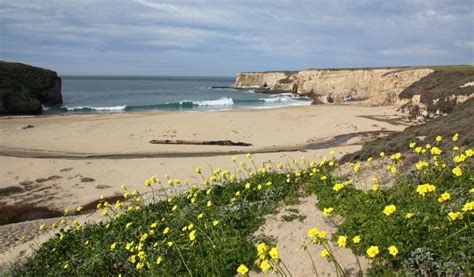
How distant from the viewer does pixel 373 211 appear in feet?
14.7

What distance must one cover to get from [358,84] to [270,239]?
1910 inches

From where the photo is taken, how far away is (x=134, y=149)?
18734mm

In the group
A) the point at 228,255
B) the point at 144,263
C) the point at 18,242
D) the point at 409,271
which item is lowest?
the point at 18,242

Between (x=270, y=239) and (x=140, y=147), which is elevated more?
(x=270, y=239)

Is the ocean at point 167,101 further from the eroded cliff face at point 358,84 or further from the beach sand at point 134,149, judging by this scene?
the beach sand at point 134,149

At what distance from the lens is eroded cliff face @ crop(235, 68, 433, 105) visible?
134 ft

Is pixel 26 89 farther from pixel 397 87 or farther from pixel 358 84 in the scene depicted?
pixel 397 87

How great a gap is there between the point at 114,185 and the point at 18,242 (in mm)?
4585

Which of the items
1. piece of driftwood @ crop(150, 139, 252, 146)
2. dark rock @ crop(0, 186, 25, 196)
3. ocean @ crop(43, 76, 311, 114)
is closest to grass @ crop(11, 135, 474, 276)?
dark rock @ crop(0, 186, 25, 196)

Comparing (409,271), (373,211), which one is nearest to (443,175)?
(373,211)

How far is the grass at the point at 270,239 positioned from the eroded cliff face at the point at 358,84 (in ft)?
123

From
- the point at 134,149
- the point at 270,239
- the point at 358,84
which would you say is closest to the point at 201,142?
the point at 134,149

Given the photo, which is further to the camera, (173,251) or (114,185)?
(114,185)

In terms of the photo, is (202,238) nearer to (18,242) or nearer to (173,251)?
(173,251)
